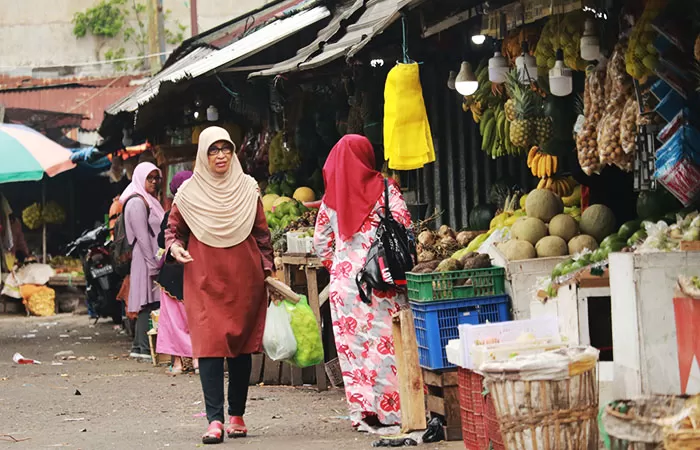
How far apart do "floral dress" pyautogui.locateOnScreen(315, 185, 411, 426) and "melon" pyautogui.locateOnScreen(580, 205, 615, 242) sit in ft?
→ 3.80

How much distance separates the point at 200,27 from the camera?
34875 millimetres

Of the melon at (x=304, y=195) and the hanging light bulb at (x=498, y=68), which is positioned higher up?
the hanging light bulb at (x=498, y=68)

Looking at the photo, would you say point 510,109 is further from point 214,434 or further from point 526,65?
point 214,434

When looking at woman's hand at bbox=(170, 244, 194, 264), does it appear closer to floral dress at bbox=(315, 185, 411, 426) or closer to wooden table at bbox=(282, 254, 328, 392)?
floral dress at bbox=(315, 185, 411, 426)

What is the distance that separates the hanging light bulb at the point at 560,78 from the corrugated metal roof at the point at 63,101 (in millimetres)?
22552

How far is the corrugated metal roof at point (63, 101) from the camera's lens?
29500 millimetres

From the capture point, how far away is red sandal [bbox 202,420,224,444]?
26.8ft

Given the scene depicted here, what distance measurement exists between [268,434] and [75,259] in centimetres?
1643

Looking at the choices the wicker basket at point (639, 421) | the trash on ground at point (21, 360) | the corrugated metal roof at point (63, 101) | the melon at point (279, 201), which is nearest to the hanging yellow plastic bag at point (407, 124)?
the wicker basket at point (639, 421)

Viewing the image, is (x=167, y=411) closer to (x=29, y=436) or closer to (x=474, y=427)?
(x=29, y=436)

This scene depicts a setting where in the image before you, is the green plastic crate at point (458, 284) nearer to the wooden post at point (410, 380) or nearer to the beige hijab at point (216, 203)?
the wooden post at point (410, 380)

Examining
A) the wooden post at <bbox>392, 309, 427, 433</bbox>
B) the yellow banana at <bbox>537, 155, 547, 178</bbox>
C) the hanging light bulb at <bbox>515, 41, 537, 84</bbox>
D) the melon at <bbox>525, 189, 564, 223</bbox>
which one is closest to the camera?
the wooden post at <bbox>392, 309, 427, 433</bbox>

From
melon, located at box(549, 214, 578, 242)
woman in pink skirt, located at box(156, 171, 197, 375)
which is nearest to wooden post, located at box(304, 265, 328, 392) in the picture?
woman in pink skirt, located at box(156, 171, 197, 375)

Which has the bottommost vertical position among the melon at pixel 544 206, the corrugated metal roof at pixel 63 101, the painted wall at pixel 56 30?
the melon at pixel 544 206
